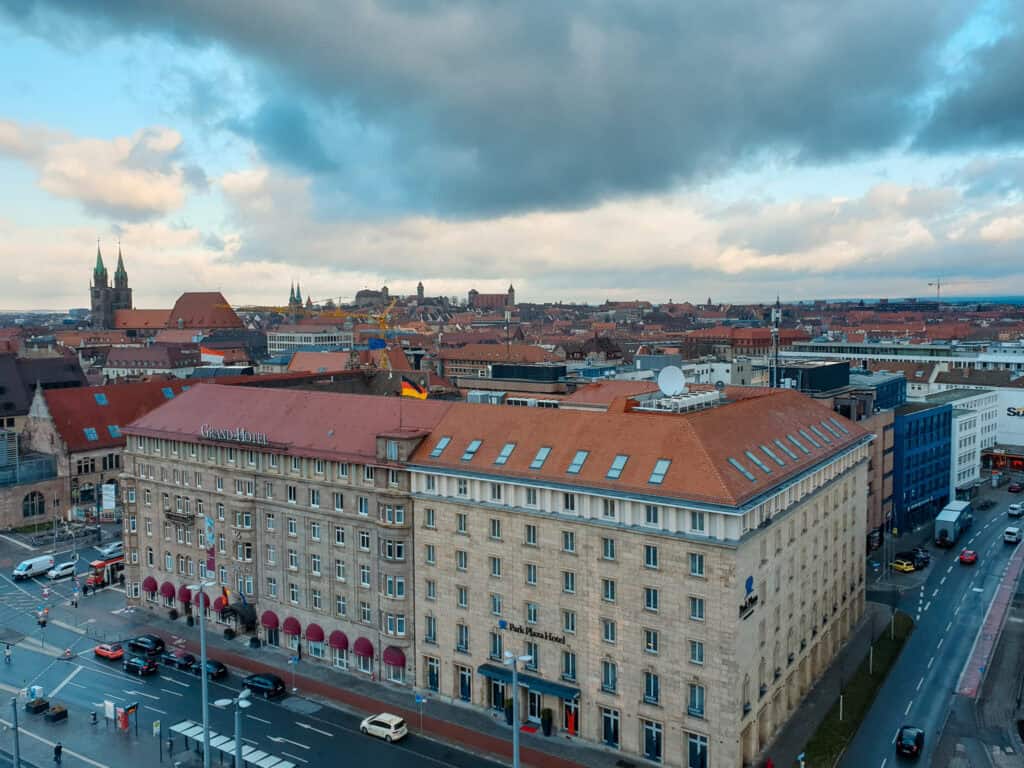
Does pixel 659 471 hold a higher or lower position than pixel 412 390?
lower

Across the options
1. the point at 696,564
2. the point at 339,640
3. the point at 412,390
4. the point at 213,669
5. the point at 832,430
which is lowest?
the point at 213,669

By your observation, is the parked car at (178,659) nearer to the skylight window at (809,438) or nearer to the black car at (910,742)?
the skylight window at (809,438)

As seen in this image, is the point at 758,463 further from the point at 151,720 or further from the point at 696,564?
the point at 151,720

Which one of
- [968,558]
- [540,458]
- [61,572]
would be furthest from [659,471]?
[61,572]

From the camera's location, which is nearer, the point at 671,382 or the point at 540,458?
the point at 540,458

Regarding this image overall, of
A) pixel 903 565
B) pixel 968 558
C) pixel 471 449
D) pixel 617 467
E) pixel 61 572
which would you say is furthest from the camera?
pixel 968 558

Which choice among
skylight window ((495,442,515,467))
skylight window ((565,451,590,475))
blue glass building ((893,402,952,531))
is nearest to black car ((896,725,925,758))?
skylight window ((565,451,590,475))

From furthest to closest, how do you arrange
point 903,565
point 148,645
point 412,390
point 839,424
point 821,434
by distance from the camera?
1. point 412,390
2. point 903,565
3. point 839,424
4. point 148,645
5. point 821,434
